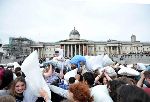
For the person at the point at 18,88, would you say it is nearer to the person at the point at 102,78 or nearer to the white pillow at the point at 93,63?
the person at the point at 102,78

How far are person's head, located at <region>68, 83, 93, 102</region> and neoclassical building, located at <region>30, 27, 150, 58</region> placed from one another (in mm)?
93432

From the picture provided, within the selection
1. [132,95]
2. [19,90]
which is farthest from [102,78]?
[132,95]

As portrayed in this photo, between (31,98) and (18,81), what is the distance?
0.27 metres

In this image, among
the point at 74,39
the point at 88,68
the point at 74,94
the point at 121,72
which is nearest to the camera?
the point at 74,94

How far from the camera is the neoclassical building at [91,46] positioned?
98.6m

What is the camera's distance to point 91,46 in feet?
338

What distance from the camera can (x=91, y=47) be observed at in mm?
102938

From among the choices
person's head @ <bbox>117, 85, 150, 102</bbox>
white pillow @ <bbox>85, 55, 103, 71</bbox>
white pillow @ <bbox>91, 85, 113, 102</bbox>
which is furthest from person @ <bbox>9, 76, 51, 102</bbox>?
white pillow @ <bbox>85, 55, 103, 71</bbox>

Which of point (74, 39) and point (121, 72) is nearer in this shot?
point (121, 72)

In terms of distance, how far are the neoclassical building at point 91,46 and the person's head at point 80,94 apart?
93432 mm

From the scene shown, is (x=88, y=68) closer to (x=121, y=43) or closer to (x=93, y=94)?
(x=93, y=94)

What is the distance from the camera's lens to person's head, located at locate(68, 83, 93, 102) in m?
3.57

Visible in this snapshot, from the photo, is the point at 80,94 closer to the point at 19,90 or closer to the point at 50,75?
the point at 19,90

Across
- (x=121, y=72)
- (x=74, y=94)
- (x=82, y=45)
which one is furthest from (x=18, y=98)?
(x=82, y=45)
